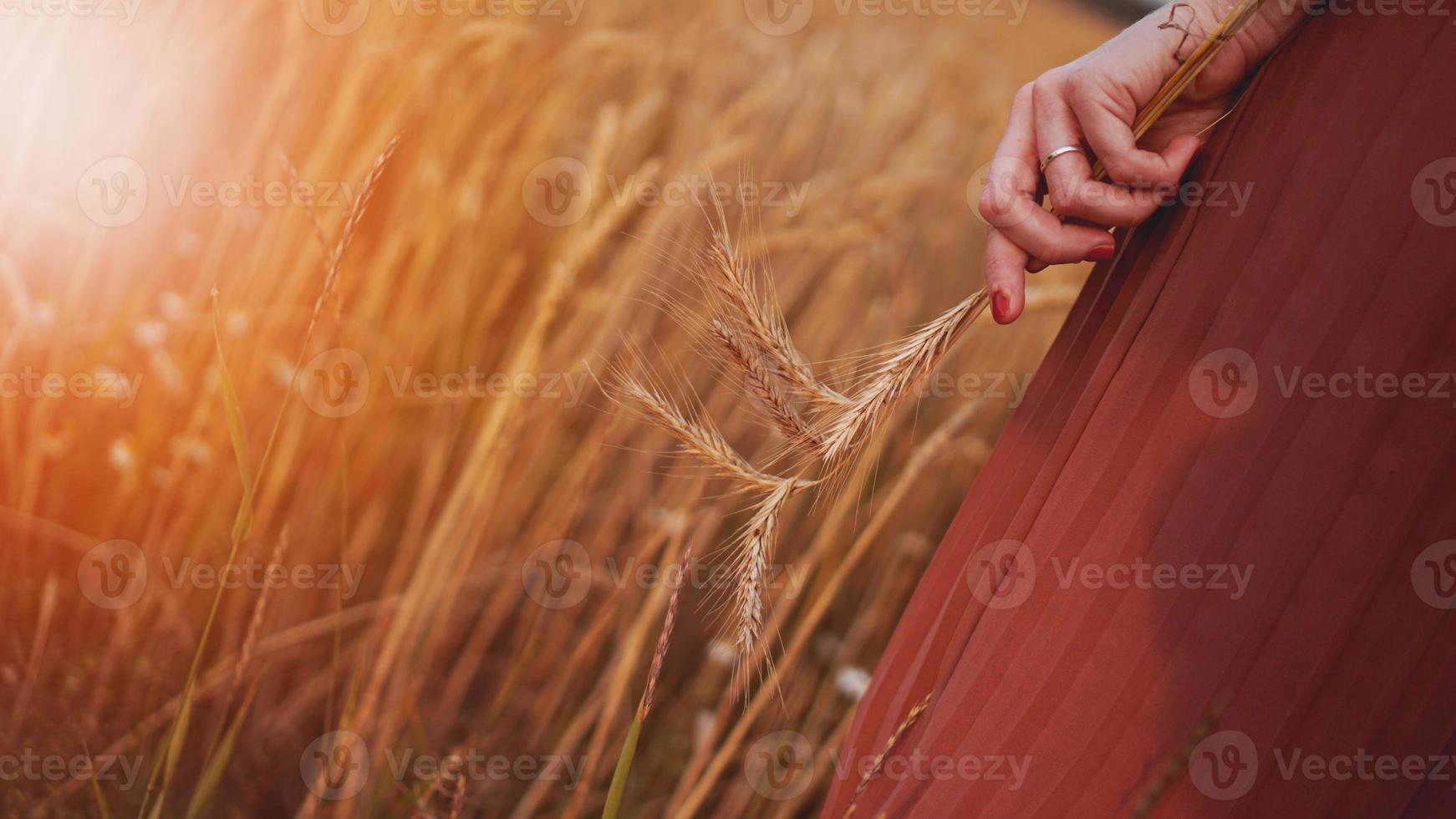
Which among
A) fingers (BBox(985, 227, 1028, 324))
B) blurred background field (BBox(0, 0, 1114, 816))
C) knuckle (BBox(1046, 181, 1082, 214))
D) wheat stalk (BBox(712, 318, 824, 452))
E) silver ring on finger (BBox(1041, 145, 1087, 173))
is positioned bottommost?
blurred background field (BBox(0, 0, 1114, 816))

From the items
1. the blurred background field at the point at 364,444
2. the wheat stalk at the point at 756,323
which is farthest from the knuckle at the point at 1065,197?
the blurred background field at the point at 364,444

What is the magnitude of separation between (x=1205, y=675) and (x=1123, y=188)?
15.0 inches

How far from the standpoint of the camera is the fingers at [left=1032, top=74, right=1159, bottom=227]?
0.62 m

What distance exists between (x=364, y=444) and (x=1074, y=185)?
47.0 inches

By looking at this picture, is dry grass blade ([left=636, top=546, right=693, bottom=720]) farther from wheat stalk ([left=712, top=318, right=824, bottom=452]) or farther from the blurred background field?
the blurred background field

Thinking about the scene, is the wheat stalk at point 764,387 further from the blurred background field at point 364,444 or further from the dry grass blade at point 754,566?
the blurred background field at point 364,444

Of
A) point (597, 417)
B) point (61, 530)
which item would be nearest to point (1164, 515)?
point (597, 417)

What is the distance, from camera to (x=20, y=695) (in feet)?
3.18

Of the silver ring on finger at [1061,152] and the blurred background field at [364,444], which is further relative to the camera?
the blurred background field at [364,444]

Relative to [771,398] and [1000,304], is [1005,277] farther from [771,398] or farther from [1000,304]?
[771,398]

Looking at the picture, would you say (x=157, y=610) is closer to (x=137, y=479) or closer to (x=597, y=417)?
(x=137, y=479)

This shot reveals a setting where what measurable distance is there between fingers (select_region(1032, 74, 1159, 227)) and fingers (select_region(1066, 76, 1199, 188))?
13mm

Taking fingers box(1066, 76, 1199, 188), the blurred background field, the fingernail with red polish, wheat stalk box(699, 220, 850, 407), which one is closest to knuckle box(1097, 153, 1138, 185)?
fingers box(1066, 76, 1199, 188)

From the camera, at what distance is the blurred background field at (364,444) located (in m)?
1.01
